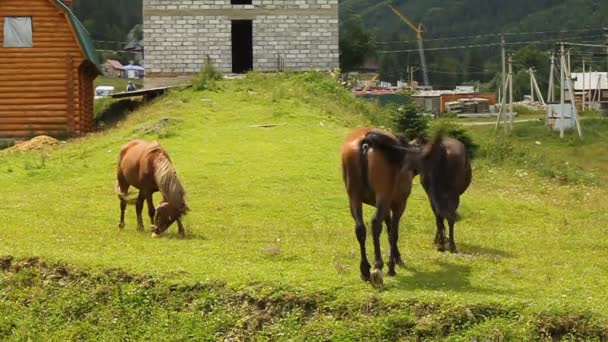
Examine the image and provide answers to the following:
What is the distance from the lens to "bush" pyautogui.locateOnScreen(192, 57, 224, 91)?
31516 millimetres

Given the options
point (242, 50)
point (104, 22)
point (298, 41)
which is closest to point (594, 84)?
point (242, 50)

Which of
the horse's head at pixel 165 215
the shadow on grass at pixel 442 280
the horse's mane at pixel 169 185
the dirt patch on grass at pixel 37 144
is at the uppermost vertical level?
the horse's mane at pixel 169 185

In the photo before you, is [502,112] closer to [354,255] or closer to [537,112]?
[537,112]

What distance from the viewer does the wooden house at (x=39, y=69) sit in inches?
1228

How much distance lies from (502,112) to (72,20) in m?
23.2

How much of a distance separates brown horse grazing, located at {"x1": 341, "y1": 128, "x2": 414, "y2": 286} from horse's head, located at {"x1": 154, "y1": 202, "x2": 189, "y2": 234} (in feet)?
12.3

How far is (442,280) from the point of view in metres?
11.0

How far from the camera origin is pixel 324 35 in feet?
116

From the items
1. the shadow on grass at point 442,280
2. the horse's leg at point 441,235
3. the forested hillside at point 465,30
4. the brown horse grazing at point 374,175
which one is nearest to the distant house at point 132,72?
the forested hillside at point 465,30

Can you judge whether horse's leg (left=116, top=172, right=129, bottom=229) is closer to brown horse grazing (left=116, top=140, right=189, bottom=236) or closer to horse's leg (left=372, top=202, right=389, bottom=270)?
brown horse grazing (left=116, top=140, right=189, bottom=236)

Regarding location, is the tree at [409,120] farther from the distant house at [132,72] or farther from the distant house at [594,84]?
the distant house at [132,72]

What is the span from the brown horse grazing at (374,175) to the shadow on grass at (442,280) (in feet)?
1.58

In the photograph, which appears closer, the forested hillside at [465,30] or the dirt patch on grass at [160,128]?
the dirt patch on grass at [160,128]

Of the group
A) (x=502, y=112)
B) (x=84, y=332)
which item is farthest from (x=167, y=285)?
(x=502, y=112)
